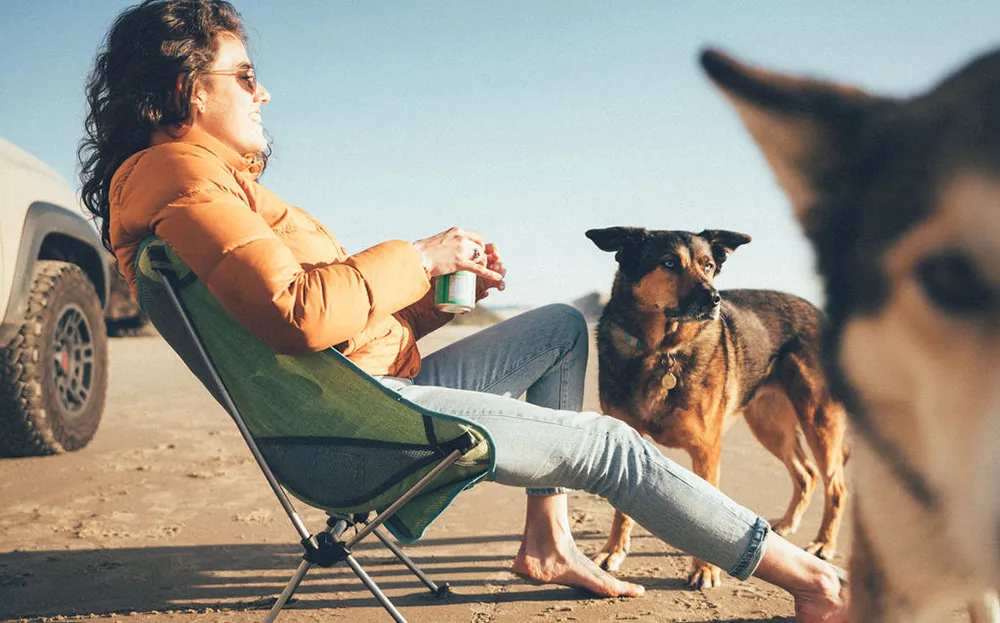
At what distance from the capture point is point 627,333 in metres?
3.71

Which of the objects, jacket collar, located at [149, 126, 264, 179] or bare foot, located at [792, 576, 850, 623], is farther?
jacket collar, located at [149, 126, 264, 179]

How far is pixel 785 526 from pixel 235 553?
2473mm

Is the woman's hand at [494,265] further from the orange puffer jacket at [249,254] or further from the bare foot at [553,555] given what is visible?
the bare foot at [553,555]

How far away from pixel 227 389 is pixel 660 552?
2035 mm

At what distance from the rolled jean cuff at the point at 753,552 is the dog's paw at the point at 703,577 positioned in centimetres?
107

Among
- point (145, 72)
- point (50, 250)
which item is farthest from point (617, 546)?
point (50, 250)

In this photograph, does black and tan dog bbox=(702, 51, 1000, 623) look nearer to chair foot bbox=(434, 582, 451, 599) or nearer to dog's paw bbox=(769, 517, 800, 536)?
chair foot bbox=(434, 582, 451, 599)

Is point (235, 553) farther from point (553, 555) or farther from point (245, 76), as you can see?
point (245, 76)

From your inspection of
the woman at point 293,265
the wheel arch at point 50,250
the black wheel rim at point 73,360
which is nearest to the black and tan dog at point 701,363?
the woman at point 293,265

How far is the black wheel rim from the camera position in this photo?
4.64 m

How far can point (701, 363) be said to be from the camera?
3.52m

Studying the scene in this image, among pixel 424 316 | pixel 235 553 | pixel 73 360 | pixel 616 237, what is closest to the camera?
pixel 424 316

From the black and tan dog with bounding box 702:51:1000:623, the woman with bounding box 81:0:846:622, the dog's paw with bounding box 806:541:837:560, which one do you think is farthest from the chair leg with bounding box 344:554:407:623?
the dog's paw with bounding box 806:541:837:560

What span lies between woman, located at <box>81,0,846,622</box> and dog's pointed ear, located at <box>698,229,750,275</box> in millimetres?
1957
